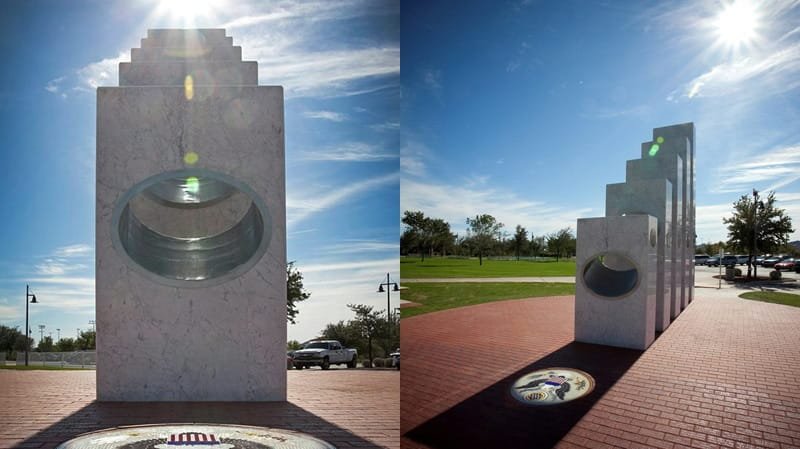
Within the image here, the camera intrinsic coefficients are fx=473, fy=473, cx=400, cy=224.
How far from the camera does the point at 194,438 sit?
5.09 m

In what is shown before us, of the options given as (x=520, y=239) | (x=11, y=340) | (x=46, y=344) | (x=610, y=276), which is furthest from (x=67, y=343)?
(x=520, y=239)

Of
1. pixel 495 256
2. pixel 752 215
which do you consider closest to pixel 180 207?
pixel 752 215

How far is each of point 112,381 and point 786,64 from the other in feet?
33.5

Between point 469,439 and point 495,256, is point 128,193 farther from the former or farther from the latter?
point 495,256

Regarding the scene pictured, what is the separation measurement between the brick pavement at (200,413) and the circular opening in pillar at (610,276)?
4.67 metres

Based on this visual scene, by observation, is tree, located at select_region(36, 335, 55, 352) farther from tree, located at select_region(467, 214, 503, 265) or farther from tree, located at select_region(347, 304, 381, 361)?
tree, located at select_region(467, 214, 503, 265)

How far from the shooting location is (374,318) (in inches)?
1072

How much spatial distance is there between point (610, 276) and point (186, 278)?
835 centimetres

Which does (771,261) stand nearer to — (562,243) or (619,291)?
(619,291)

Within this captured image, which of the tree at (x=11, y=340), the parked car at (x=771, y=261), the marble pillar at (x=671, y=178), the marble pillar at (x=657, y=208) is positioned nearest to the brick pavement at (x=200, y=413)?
the marble pillar at (x=657, y=208)

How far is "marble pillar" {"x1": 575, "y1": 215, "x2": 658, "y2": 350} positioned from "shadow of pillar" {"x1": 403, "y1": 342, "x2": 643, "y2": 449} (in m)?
2.39

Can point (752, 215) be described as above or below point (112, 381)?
above

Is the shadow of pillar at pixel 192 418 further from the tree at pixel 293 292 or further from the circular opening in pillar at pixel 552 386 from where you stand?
the tree at pixel 293 292

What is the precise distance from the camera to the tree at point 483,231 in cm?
3741
